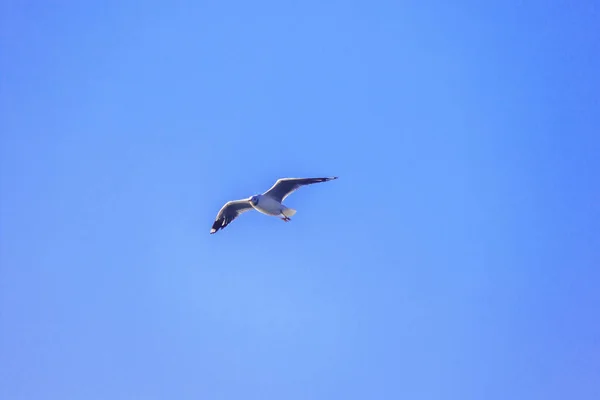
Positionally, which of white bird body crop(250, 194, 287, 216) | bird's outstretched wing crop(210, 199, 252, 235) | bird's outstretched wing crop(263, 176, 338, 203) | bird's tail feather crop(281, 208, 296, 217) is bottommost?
bird's tail feather crop(281, 208, 296, 217)

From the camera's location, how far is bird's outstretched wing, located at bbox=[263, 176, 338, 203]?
19.1 m

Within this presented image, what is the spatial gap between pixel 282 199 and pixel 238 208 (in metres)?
1.67

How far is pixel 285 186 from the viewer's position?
1955 centimetres

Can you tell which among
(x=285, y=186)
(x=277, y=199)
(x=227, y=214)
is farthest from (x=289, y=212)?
(x=227, y=214)

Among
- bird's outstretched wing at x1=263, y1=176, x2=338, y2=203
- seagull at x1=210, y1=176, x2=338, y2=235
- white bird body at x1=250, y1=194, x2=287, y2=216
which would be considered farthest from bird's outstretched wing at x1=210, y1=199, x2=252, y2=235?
bird's outstretched wing at x1=263, y1=176, x2=338, y2=203

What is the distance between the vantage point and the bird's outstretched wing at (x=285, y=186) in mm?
19141

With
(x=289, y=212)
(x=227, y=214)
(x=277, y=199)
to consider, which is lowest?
(x=289, y=212)

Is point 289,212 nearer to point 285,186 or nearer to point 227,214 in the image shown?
point 285,186

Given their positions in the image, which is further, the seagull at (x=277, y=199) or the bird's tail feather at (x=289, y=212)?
the bird's tail feather at (x=289, y=212)

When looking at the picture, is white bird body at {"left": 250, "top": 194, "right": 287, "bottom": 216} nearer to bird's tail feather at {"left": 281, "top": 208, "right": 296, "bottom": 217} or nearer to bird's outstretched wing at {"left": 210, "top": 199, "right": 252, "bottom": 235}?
bird's tail feather at {"left": 281, "top": 208, "right": 296, "bottom": 217}

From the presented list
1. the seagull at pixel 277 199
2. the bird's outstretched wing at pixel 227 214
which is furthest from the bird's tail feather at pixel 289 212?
the bird's outstretched wing at pixel 227 214

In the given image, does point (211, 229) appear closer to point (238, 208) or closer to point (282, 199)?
point (238, 208)

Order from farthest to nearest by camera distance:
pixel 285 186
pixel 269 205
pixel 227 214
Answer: pixel 227 214 < pixel 269 205 < pixel 285 186

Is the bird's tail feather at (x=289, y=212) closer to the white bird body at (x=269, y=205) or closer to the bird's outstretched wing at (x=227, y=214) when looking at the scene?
the white bird body at (x=269, y=205)
